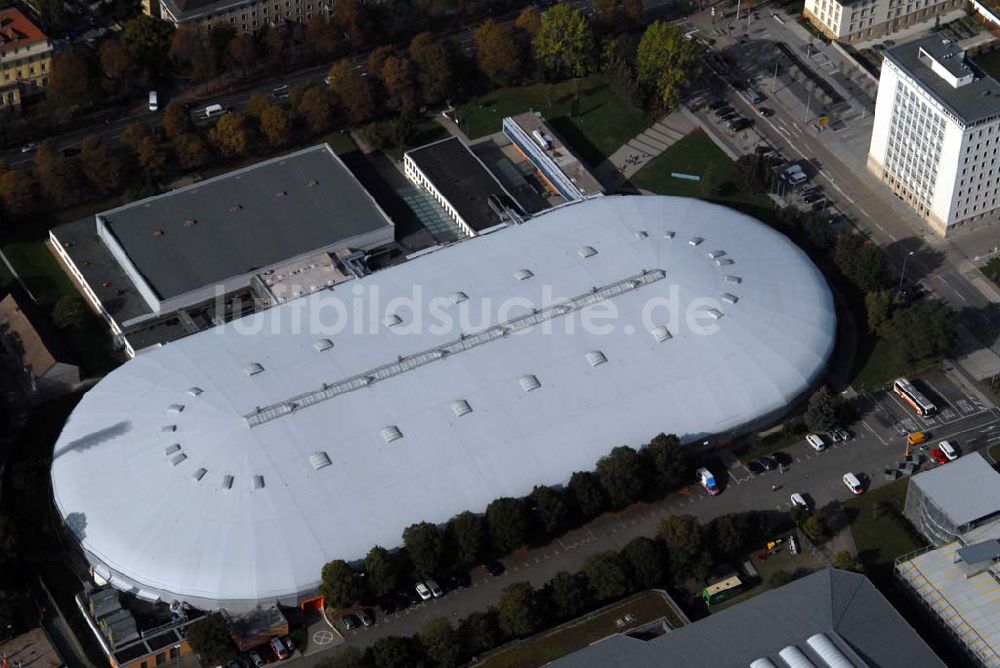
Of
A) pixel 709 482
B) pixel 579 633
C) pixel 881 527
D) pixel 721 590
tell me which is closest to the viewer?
pixel 579 633

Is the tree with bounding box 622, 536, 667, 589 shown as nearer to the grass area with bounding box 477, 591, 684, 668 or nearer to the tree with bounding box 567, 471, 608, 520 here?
the grass area with bounding box 477, 591, 684, 668

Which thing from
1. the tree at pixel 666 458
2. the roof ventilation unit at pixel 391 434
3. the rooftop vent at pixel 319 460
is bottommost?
the tree at pixel 666 458

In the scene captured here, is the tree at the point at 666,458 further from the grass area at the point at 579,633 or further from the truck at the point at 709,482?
the grass area at the point at 579,633

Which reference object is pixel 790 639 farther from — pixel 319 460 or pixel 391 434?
pixel 319 460

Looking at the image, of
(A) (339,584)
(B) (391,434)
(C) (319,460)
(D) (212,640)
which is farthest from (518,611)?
(D) (212,640)

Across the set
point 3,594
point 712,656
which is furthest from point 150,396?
point 712,656

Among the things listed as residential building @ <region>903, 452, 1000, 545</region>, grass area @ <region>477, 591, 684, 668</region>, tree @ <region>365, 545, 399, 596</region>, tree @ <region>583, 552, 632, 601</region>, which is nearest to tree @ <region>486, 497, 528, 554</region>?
tree @ <region>583, 552, 632, 601</region>

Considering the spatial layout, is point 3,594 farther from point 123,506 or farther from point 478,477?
point 478,477

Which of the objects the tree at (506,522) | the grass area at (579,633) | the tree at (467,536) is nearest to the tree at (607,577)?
the grass area at (579,633)
